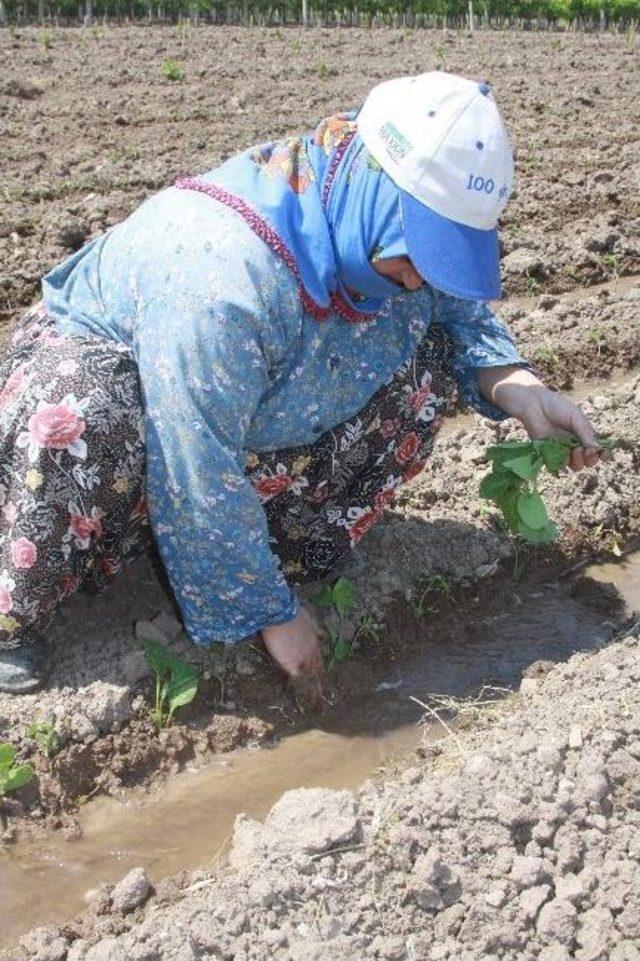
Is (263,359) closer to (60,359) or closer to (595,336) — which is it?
(60,359)

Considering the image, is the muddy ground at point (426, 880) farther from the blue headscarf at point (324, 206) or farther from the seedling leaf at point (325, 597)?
the blue headscarf at point (324, 206)

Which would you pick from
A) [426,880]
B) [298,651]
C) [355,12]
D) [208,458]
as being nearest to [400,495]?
[298,651]

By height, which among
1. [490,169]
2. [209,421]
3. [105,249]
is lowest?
[209,421]

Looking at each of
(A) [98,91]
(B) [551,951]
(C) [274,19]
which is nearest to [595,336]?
(B) [551,951]

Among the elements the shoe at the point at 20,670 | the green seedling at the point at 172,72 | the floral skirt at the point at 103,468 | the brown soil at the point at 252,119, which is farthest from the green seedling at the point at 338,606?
the green seedling at the point at 172,72

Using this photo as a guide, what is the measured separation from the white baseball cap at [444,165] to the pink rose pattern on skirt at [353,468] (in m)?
0.67

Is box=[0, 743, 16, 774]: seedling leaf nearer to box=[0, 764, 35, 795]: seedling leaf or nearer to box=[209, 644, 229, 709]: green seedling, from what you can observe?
box=[0, 764, 35, 795]: seedling leaf

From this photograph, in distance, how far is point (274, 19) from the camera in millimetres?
18141

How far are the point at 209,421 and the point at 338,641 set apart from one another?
0.92m

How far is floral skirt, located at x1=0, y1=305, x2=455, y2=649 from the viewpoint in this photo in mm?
2600

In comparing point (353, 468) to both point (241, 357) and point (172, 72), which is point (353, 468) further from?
point (172, 72)

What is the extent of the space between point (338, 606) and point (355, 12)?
56.9 ft

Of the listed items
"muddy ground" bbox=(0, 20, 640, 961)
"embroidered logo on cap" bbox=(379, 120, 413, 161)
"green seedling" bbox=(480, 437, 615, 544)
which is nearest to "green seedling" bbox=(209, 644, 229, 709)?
"muddy ground" bbox=(0, 20, 640, 961)

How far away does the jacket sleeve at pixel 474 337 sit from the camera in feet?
10.2
